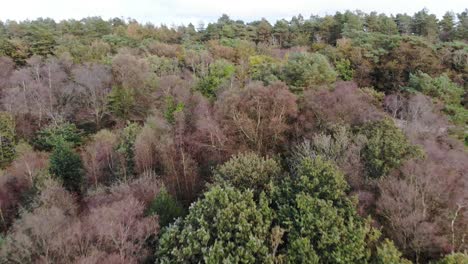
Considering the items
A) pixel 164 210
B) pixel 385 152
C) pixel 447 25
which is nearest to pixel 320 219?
pixel 385 152

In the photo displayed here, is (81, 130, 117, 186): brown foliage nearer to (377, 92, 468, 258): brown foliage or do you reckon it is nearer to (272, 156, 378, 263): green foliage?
(272, 156, 378, 263): green foliage

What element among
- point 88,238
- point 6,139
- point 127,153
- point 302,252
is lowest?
point 6,139

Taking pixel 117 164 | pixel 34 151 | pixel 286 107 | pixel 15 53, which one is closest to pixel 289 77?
pixel 286 107

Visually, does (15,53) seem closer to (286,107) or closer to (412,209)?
(286,107)

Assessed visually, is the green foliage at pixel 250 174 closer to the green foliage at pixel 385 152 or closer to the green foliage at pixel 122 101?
the green foliage at pixel 385 152

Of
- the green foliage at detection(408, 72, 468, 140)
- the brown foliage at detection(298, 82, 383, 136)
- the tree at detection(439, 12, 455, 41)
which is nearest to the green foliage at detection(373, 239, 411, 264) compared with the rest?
the brown foliage at detection(298, 82, 383, 136)

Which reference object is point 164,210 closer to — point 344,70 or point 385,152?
point 385,152

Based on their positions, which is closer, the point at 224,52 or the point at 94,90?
the point at 94,90
